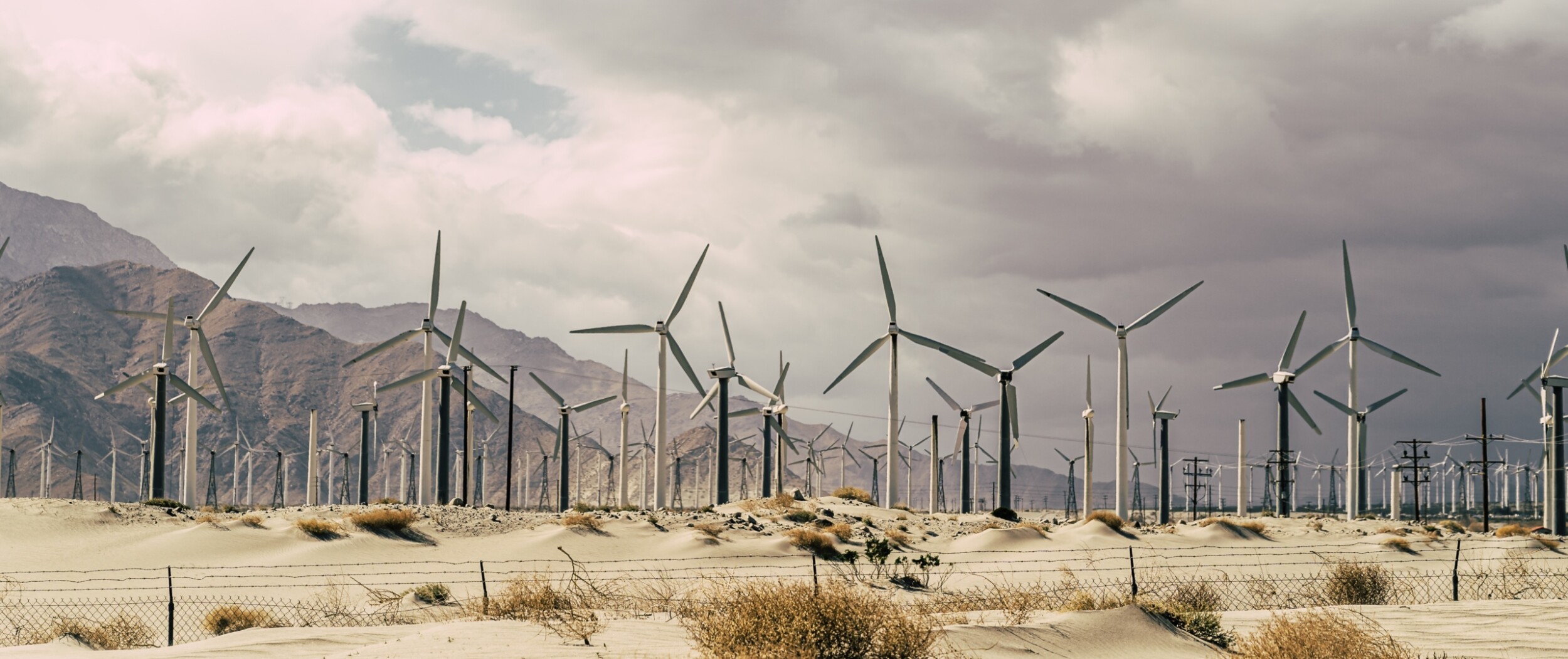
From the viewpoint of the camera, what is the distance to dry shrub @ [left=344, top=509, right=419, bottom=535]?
55531 millimetres

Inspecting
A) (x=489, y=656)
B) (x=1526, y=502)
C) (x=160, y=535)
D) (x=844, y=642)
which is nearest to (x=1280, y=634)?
(x=844, y=642)

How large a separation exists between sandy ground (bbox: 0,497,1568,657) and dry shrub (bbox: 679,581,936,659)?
8.46 feet

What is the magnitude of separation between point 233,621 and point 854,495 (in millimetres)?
61372

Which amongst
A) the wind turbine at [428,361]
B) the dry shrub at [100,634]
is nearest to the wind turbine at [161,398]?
the wind turbine at [428,361]

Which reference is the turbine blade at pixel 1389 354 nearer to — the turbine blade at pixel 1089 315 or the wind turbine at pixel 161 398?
the turbine blade at pixel 1089 315

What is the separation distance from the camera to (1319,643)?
68.5 ft

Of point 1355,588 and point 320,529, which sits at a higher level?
point 1355,588

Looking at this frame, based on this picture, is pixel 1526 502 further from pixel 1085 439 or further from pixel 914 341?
pixel 914 341

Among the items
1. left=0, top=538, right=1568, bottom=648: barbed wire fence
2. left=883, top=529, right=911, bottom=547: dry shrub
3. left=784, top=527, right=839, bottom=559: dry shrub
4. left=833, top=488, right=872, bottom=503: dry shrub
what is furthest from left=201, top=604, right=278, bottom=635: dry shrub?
left=833, top=488, right=872, bottom=503: dry shrub

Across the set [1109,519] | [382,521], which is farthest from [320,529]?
[1109,519]

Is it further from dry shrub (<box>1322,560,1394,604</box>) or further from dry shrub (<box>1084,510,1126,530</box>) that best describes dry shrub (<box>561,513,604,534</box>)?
dry shrub (<box>1322,560,1394,604</box>)

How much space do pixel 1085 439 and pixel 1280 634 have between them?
7036 cm

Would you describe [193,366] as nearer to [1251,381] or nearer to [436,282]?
[436,282]

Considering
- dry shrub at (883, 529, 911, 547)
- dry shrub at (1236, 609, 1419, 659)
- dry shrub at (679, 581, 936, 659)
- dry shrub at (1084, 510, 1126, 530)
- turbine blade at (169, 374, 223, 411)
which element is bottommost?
dry shrub at (883, 529, 911, 547)
